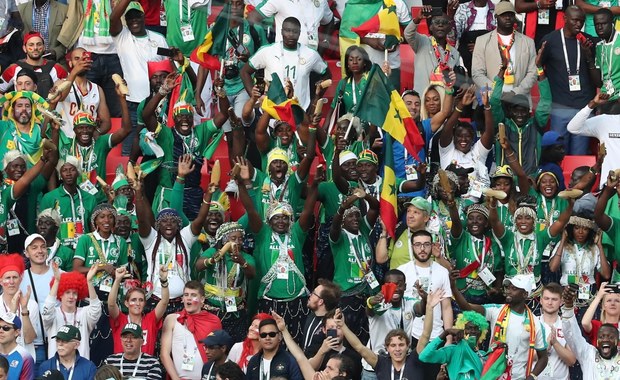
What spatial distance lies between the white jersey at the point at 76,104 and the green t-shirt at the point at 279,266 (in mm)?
2633

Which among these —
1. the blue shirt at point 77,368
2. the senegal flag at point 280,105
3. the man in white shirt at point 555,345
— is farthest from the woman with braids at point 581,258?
the blue shirt at point 77,368

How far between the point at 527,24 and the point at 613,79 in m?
1.65

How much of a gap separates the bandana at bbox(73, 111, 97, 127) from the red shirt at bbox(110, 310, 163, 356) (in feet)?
8.37

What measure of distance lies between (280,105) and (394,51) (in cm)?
205

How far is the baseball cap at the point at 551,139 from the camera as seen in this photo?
869 inches

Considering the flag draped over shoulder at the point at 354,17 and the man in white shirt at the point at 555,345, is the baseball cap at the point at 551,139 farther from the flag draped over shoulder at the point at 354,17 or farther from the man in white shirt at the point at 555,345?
the man in white shirt at the point at 555,345

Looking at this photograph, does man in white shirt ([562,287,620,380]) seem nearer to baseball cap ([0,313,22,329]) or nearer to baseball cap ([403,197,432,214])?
baseball cap ([403,197,432,214])

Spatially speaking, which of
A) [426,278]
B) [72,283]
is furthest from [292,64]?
[72,283]

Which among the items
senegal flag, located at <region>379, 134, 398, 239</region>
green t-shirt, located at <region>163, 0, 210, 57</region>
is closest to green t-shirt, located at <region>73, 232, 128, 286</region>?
senegal flag, located at <region>379, 134, 398, 239</region>

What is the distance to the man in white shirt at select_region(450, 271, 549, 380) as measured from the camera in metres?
19.1

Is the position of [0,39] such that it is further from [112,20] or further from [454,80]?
[454,80]

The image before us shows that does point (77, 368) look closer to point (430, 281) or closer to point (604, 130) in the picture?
point (430, 281)

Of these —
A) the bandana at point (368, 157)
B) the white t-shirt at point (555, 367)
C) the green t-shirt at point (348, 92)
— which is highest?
the green t-shirt at point (348, 92)

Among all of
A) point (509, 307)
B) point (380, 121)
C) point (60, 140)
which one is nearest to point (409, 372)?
point (509, 307)
